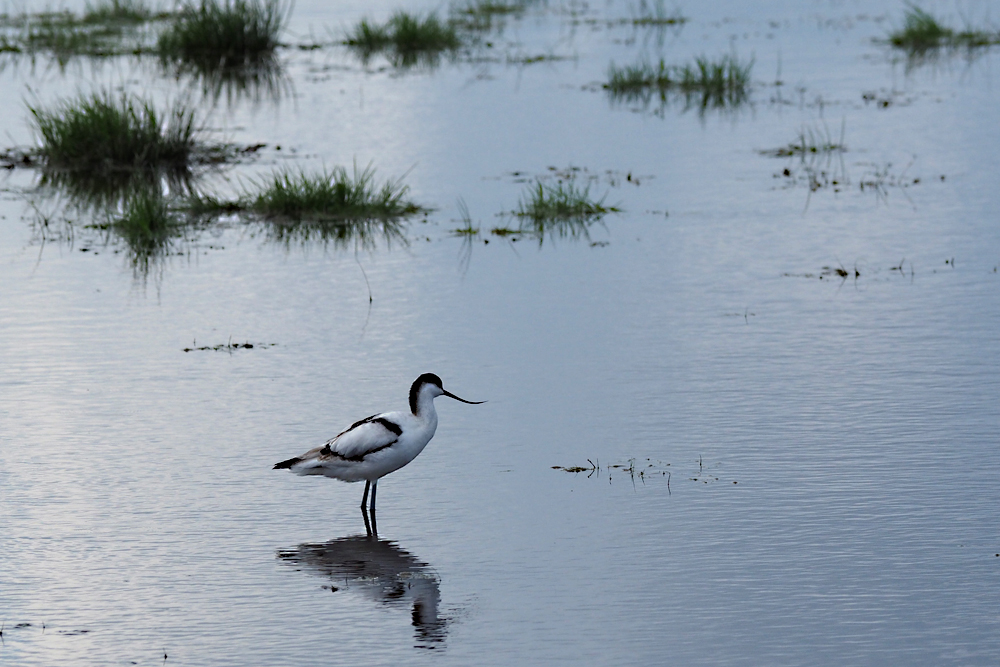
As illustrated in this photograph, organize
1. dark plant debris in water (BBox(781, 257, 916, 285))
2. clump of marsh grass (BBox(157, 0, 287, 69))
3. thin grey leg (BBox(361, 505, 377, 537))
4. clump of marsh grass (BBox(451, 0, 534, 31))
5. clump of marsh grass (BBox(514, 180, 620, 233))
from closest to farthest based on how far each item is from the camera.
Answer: thin grey leg (BBox(361, 505, 377, 537))
dark plant debris in water (BBox(781, 257, 916, 285))
clump of marsh grass (BBox(514, 180, 620, 233))
clump of marsh grass (BBox(157, 0, 287, 69))
clump of marsh grass (BBox(451, 0, 534, 31))

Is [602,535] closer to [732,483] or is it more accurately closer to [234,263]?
[732,483]

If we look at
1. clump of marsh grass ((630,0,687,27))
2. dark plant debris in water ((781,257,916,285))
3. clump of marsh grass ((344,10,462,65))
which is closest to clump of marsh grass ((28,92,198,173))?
dark plant debris in water ((781,257,916,285))

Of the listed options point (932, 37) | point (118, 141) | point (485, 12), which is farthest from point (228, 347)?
point (485, 12)

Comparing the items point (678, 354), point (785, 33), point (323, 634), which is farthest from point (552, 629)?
point (785, 33)

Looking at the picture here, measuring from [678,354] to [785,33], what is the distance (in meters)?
29.2

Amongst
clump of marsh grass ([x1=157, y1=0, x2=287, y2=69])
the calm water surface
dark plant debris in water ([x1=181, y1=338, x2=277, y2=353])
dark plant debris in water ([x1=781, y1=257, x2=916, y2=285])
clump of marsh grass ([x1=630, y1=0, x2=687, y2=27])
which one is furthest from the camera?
clump of marsh grass ([x1=630, y1=0, x2=687, y2=27])

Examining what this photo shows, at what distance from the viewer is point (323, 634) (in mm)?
6957

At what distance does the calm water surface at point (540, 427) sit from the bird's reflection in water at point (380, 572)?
0.9 inches

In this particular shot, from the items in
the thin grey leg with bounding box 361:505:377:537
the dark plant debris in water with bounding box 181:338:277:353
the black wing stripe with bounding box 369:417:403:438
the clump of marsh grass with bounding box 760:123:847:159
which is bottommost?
the dark plant debris in water with bounding box 181:338:277:353

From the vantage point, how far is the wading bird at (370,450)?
8.58 meters

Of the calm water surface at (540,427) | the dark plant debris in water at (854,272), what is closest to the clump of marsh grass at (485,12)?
the calm water surface at (540,427)

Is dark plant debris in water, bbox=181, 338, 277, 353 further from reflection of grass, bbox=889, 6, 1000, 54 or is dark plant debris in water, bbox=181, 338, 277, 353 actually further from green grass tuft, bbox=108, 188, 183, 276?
reflection of grass, bbox=889, 6, 1000, 54

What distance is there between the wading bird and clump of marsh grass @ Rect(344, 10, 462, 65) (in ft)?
88.2

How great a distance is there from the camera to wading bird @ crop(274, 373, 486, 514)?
28.1 feet
